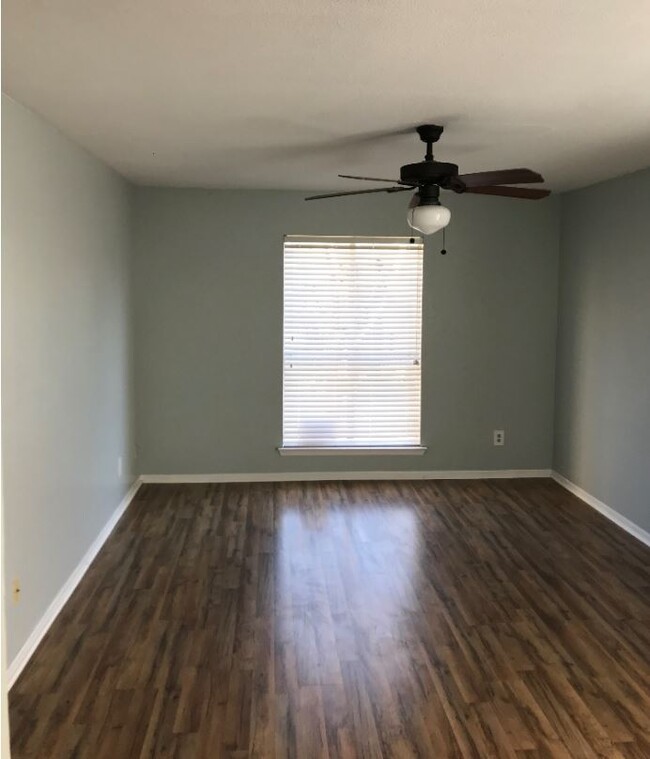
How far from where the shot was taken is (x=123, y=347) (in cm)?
514

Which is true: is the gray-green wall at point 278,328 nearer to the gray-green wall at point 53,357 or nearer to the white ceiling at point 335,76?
the gray-green wall at point 53,357

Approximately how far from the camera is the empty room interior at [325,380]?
2.46 metres

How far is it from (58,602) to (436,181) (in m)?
2.78

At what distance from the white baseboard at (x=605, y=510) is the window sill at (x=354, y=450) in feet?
3.77

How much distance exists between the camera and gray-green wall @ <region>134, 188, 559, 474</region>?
18.2ft

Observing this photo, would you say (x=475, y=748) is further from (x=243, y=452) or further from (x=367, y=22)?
(x=243, y=452)

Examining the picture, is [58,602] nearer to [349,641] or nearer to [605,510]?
A: [349,641]

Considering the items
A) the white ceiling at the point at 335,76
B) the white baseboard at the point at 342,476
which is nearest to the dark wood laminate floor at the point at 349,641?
the white baseboard at the point at 342,476

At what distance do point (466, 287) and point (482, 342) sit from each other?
48cm

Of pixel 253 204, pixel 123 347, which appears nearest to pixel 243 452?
pixel 123 347

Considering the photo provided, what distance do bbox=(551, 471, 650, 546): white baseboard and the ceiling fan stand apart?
7.58 ft

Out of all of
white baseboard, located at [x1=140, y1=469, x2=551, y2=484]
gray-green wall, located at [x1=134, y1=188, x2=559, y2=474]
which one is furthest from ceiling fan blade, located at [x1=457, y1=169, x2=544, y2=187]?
white baseboard, located at [x1=140, y1=469, x2=551, y2=484]

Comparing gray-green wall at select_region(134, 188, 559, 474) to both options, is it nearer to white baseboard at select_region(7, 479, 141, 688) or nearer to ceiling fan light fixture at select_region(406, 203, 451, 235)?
white baseboard at select_region(7, 479, 141, 688)

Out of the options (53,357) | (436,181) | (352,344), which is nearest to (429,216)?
(436,181)
